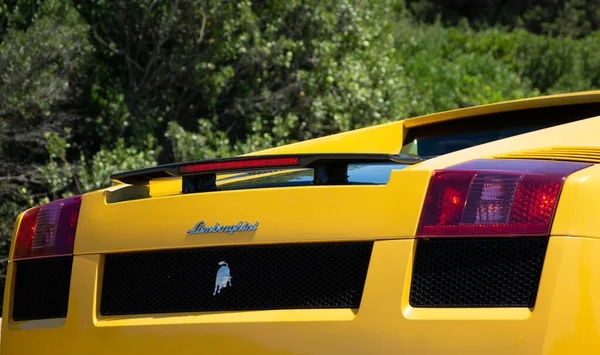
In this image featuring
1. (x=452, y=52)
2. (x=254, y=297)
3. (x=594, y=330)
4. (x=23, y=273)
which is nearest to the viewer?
(x=594, y=330)

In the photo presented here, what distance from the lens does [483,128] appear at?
4.12 meters

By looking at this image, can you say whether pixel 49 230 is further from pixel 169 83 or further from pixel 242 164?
pixel 169 83

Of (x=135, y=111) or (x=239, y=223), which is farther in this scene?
(x=135, y=111)

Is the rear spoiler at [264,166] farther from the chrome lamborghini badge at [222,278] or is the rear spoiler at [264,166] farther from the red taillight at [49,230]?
the chrome lamborghini badge at [222,278]

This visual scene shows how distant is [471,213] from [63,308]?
4.35ft

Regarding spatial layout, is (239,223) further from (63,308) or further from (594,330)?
(594,330)

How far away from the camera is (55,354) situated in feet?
9.84

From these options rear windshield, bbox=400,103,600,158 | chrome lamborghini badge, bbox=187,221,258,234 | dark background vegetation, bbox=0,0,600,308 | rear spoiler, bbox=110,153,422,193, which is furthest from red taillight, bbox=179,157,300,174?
dark background vegetation, bbox=0,0,600,308

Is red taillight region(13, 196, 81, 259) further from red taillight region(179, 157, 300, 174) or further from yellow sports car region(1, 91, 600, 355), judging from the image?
red taillight region(179, 157, 300, 174)

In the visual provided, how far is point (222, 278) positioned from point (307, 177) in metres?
0.47

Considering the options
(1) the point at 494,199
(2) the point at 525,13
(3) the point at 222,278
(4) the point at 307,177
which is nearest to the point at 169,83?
(4) the point at 307,177

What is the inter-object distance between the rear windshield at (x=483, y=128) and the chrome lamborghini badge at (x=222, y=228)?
4.36 feet

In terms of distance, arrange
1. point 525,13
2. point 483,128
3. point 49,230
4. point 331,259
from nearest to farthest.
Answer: point 331,259
point 49,230
point 483,128
point 525,13

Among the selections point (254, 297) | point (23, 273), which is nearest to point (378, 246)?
point (254, 297)
